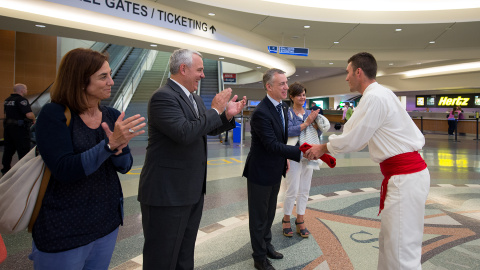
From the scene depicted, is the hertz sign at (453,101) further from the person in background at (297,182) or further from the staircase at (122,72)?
the person in background at (297,182)

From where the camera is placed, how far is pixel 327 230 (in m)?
3.55

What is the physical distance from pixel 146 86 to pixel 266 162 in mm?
12914

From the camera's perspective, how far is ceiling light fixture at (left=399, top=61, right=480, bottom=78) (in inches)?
618

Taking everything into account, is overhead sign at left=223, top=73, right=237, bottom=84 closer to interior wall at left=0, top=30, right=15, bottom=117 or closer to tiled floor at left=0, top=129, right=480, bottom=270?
interior wall at left=0, top=30, right=15, bottom=117

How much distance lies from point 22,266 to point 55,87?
205 centimetres

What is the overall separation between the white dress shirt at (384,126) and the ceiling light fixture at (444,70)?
17.3 m

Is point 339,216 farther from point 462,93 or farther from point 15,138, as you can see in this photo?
point 462,93

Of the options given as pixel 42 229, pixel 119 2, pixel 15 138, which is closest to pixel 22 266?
pixel 42 229

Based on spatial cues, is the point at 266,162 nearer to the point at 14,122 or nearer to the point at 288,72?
the point at 14,122

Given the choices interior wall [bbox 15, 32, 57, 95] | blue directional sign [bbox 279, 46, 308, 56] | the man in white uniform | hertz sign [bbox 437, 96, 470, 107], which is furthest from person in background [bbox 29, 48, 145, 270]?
hertz sign [bbox 437, 96, 470, 107]

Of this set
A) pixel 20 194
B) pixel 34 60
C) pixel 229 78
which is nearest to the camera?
Result: pixel 20 194

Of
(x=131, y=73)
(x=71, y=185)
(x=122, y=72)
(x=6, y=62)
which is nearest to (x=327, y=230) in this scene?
(x=71, y=185)

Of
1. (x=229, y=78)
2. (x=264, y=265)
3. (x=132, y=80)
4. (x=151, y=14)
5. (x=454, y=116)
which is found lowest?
(x=264, y=265)

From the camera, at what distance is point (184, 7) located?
8680 millimetres
